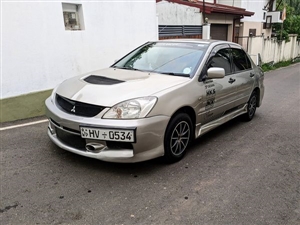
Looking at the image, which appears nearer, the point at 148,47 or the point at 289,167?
the point at 289,167

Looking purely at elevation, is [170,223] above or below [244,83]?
below

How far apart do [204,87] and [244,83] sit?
1.44m

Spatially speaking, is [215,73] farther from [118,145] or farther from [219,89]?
[118,145]

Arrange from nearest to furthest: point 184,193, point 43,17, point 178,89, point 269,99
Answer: point 184,193, point 178,89, point 43,17, point 269,99

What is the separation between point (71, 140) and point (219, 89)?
2.34m

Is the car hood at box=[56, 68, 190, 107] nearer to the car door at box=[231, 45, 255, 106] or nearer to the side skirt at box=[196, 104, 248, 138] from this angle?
the side skirt at box=[196, 104, 248, 138]

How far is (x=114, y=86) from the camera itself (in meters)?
3.46

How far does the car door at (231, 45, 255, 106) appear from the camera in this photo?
4895 millimetres

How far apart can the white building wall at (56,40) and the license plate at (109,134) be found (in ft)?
10.1

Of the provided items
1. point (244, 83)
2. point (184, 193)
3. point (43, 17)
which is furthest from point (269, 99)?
point (43, 17)

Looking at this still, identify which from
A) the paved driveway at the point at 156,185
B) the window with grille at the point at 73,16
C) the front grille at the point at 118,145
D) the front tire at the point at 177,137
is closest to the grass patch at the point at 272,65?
the window with grille at the point at 73,16

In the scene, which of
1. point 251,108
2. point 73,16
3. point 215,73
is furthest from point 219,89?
point 73,16

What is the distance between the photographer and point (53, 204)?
2812mm

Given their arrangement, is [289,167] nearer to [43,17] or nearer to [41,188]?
[41,188]
